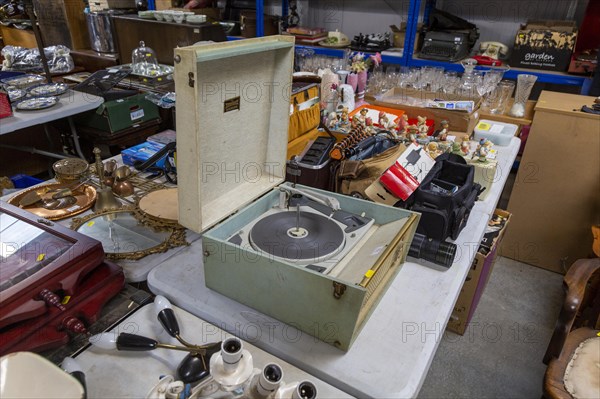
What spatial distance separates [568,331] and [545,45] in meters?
2.15

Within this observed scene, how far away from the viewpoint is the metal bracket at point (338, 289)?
30.4 inches

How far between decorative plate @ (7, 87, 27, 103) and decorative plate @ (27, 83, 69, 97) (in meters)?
0.04

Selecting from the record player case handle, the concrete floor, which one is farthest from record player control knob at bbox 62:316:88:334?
the concrete floor

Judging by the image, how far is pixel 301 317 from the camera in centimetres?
88

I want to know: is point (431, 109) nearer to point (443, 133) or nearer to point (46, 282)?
point (443, 133)

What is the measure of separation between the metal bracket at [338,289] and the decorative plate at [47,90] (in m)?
2.23

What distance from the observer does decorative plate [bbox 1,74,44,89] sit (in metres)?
2.39

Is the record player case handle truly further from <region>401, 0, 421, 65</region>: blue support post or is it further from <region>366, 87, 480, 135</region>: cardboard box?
<region>401, 0, 421, 65</region>: blue support post

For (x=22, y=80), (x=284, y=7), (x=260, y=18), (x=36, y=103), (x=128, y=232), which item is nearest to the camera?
(x=128, y=232)

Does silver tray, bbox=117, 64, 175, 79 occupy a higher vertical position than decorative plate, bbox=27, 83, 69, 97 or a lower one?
higher

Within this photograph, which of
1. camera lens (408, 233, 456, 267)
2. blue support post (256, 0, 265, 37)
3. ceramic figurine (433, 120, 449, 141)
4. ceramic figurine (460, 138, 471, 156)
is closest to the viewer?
camera lens (408, 233, 456, 267)

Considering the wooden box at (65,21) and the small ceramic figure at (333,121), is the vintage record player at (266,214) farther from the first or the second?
the wooden box at (65,21)

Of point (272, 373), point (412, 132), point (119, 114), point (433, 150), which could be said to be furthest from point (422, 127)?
point (119, 114)

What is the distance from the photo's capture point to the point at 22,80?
8.07 feet
